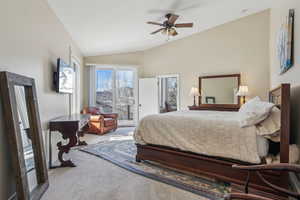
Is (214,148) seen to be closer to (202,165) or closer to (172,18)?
(202,165)

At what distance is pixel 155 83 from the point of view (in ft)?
21.2

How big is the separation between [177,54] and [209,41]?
1110 millimetres

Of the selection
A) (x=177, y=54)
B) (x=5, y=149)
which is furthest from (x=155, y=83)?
(x=5, y=149)

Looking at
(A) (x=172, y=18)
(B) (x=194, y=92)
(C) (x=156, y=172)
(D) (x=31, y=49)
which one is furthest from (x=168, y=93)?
(D) (x=31, y=49)

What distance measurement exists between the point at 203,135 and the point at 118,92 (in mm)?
4922

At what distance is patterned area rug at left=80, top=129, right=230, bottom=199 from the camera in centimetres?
225

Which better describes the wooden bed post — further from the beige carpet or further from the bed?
the beige carpet

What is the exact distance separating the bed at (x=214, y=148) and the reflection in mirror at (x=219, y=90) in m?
2.45

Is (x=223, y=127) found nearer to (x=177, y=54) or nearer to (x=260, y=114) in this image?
(x=260, y=114)

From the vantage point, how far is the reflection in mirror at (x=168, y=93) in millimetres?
6367

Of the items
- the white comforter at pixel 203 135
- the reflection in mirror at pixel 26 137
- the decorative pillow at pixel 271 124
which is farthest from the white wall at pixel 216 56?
the reflection in mirror at pixel 26 137

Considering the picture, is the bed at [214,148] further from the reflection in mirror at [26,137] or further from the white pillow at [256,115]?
the reflection in mirror at [26,137]

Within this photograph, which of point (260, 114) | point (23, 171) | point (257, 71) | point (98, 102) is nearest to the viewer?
point (23, 171)

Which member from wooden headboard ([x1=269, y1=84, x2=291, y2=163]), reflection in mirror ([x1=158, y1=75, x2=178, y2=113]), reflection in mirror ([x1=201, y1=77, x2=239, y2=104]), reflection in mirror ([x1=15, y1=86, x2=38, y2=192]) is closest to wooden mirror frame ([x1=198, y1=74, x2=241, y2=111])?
reflection in mirror ([x1=201, y1=77, x2=239, y2=104])
